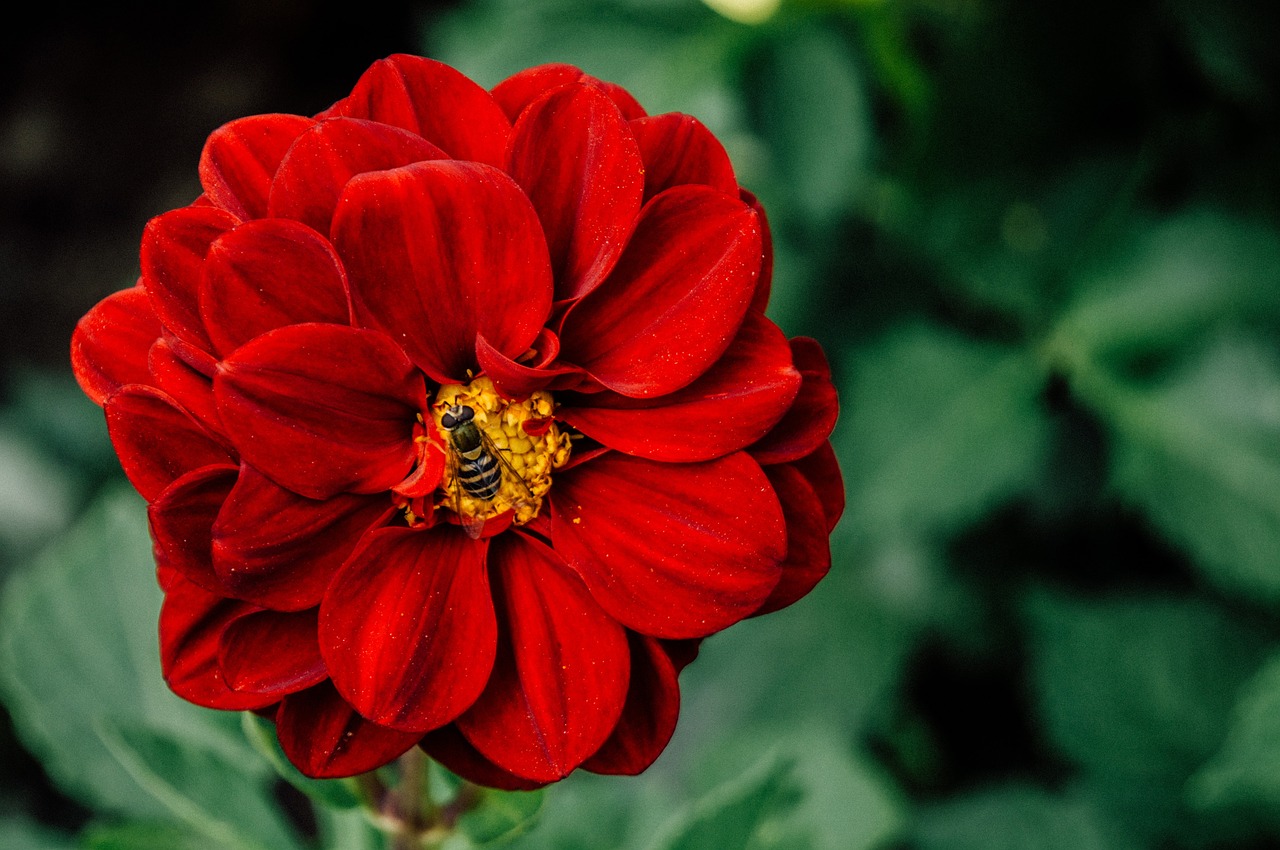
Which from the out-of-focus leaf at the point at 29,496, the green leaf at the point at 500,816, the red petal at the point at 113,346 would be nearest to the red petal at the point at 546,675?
the green leaf at the point at 500,816

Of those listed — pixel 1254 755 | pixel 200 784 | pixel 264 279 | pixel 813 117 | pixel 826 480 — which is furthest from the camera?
pixel 813 117

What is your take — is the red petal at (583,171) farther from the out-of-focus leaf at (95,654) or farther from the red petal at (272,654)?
the out-of-focus leaf at (95,654)

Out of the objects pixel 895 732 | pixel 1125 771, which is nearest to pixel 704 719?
pixel 895 732

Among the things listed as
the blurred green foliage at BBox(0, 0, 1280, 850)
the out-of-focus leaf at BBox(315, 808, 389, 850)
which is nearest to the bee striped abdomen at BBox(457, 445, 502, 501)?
the out-of-focus leaf at BBox(315, 808, 389, 850)

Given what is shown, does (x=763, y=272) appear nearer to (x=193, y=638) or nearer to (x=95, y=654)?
(x=193, y=638)

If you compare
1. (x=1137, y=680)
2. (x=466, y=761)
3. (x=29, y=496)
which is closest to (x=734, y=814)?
(x=466, y=761)

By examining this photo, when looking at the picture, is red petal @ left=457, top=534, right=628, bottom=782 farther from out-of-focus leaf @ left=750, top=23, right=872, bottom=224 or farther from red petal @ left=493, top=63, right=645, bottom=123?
out-of-focus leaf @ left=750, top=23, right=872, bottom=224
